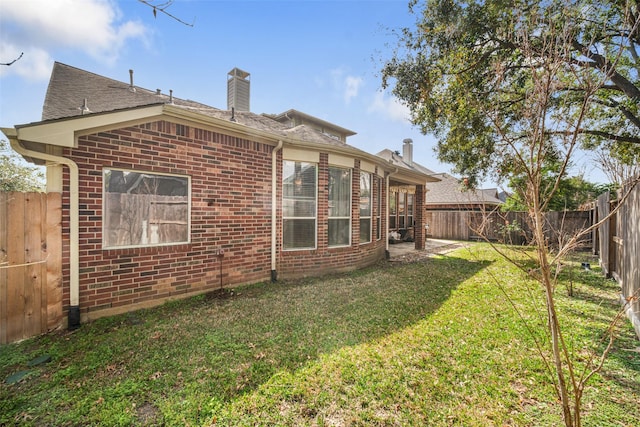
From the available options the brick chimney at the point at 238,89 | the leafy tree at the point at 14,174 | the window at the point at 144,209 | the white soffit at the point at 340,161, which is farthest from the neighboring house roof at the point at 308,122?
the leafy tree at the point at 14,174

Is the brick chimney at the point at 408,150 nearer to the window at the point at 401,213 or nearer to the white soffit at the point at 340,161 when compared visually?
the window at the point at 401,213

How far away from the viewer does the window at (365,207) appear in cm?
817

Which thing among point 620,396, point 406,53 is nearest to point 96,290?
point 620,396

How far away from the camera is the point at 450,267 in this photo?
27.4 feet

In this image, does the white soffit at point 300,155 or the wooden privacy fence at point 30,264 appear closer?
the wooden privacy fence at point 30,264

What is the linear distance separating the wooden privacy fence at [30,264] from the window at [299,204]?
395 centimetres

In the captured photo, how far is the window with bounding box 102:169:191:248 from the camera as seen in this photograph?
14.1 feet

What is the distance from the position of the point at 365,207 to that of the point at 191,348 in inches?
239

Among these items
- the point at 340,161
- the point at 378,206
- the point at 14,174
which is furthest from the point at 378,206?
the point at 14,174

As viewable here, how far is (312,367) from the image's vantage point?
301 cm

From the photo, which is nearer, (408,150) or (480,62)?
(480,62)

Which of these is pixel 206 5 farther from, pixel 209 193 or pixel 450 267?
pixel 450 267

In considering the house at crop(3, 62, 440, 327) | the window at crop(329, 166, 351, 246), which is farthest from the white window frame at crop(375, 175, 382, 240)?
the window at crop(329, 166, 351, 246)

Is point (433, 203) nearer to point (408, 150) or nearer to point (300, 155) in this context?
point (408, 150)
